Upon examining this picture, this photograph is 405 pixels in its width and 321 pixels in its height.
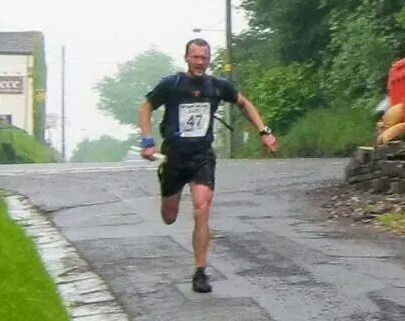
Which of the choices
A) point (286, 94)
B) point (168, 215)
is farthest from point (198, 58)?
point (286, 94)

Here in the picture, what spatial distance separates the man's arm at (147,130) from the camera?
861 centimetres

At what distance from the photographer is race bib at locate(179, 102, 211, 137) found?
859 cm

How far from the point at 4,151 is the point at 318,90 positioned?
72.5 ft

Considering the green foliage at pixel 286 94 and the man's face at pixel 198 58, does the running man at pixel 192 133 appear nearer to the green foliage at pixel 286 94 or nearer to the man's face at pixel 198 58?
the man's face at pixel 198 58

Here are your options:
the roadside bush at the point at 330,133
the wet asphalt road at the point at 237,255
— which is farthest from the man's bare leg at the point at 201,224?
the roadside bush at the point at 330,133

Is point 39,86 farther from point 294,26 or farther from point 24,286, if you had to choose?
point 24,286

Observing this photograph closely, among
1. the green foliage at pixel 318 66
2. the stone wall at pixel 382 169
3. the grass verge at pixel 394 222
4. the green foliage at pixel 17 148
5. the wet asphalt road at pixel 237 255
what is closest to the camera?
the wet asphalt road at pixel 237 255

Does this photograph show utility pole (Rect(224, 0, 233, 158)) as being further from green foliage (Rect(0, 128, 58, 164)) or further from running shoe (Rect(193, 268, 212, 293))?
running shoe (Rect(193, 268, 212, 293))

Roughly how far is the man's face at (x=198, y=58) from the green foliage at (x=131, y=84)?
4540 inches

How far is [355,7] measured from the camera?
3052cm

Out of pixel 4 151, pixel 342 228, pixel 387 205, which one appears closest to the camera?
pixel 342 228

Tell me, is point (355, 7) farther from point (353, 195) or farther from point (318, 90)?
point (353, 195)

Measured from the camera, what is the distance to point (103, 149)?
139125 mm

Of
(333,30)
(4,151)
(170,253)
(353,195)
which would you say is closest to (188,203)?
(353,195)
